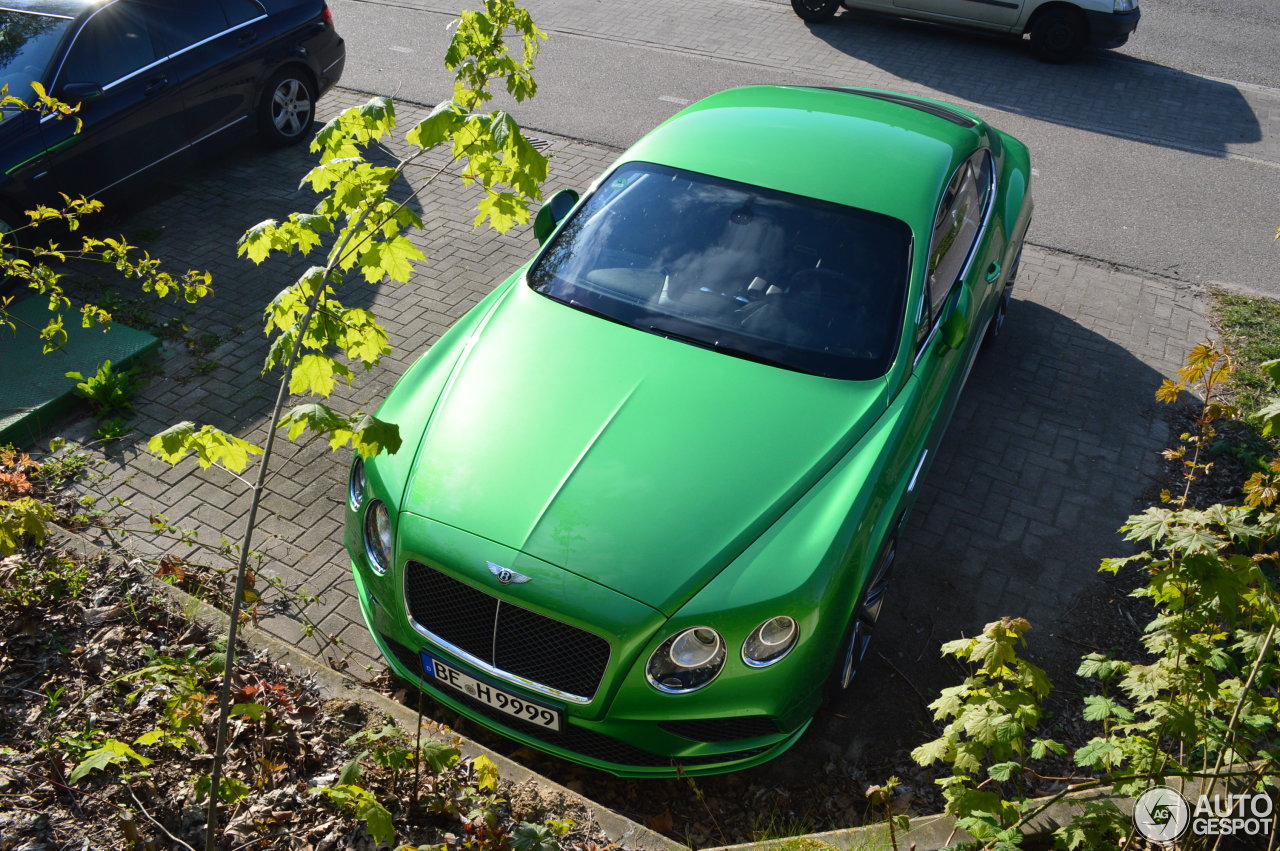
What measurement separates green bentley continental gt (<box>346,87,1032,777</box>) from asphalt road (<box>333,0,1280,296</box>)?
406cm

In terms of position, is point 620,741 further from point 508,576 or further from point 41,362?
point 41,362

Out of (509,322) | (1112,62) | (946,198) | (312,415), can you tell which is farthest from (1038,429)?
(1112,62)

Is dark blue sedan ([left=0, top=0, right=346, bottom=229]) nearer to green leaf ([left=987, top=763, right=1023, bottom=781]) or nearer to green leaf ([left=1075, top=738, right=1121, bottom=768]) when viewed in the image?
green leaf ([left=987, top=763, right=1023, bottom=781])

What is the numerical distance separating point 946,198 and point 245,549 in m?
3.58

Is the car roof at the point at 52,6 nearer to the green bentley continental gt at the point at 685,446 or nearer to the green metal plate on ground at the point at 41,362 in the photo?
the green metal plate on ground at the point at 41,362

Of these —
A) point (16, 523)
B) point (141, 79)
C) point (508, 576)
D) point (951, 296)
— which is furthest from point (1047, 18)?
point (16, 523)

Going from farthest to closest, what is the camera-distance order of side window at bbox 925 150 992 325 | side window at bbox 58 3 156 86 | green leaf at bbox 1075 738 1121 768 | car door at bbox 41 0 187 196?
side window at bbox 58 3 156 86 < car door at bbox 41 0 187 196 < side window at bbox 925 150 992 325 < green leaf at bbox 1075 738 1121 768

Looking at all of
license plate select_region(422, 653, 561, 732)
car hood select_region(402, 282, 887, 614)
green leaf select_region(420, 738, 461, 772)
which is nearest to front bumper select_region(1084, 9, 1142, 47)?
car hood select_region(402, 282, 887, 614)

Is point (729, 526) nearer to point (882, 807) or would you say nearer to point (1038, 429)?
point (882, 807)

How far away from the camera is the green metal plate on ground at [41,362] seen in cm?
534

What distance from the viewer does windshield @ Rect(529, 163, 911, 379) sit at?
13.8 ft

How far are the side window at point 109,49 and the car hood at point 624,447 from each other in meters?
4.30

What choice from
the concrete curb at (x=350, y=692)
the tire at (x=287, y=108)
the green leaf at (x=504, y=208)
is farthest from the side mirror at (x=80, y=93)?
the green leaf at (x=504, y=208)

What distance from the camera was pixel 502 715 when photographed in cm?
360
